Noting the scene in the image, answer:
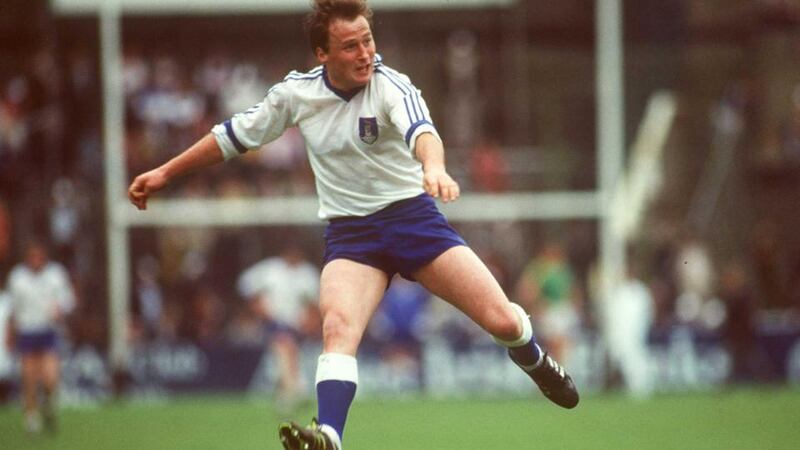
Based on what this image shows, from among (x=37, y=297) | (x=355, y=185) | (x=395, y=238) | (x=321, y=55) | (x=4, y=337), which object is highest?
(x=321, y=55)

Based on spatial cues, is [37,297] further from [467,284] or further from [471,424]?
[467,284]

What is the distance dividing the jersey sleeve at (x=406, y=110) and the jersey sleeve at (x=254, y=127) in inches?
27.2

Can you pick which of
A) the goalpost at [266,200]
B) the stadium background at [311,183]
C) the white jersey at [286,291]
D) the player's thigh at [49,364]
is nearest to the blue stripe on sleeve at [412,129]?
the player's thigh at [49,364]

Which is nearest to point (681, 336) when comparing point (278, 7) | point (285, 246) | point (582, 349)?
point (582, 349)

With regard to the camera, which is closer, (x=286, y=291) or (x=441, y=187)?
(x=441, y=187)

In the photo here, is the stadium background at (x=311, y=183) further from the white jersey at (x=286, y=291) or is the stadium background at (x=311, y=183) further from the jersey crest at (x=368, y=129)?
the jersey crest at (x=368, y=129)

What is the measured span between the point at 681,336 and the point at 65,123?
10178mm

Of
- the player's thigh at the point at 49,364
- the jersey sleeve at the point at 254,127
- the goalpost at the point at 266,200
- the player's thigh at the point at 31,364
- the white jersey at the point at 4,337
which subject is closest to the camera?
the jersey sleeve at the point at 254,127

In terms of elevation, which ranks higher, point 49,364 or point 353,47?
point 353,47

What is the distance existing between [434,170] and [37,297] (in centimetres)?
1254

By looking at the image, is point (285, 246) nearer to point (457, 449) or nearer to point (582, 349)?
point (582, 349)

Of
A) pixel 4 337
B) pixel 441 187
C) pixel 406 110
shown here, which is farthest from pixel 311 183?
pixel 441 187

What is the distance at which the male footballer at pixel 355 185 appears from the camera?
9.37 metres

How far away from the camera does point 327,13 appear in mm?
9406
